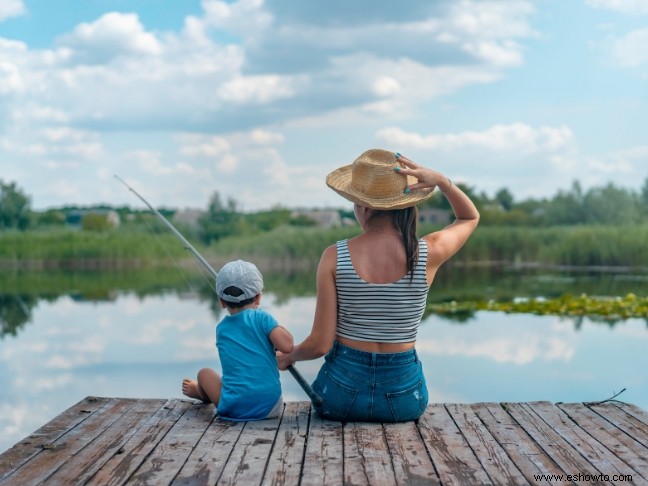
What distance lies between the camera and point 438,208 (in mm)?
23406

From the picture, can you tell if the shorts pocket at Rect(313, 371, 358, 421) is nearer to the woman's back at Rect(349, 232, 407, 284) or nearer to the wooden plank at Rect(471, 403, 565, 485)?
the woman's back at Rect(349, 232, 407, 284)

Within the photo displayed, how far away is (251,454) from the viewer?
Result: 8.61 ft

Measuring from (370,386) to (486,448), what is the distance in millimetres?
437

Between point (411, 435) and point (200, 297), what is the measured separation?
10873mm

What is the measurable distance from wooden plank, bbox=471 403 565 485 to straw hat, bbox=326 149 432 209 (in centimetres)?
82

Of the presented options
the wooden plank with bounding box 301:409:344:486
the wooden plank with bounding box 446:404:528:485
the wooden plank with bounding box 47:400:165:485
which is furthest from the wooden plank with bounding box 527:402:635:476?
the wooden plank with bounding box 47:400:165:485

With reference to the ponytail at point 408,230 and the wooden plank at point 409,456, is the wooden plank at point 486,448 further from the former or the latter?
the ponytail at point 408,230

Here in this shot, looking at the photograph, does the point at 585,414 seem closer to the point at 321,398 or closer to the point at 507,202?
the point at 321,398

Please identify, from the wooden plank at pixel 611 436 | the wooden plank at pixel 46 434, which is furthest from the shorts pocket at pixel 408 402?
the wooden plank at pixel 46 434

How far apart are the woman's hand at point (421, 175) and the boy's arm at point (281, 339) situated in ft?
2.13

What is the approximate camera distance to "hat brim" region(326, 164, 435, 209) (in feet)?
9.45

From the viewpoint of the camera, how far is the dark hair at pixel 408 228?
113 inches

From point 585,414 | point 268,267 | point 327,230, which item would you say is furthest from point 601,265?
point 585,414

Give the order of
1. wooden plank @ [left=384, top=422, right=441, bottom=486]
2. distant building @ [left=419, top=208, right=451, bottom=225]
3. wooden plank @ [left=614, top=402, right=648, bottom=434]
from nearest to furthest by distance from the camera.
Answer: wooden plank @ [left=384, top=422, right=441, bottom=486] < wooden plank @ [left=614, top=402, right=648, bottom=434] < distant building @ [left=419, top=208, right=451, bottom=225]
